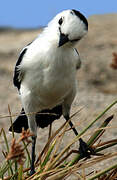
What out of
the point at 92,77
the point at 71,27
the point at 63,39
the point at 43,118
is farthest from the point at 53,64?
the point at 92,77

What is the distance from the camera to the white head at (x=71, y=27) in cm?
400

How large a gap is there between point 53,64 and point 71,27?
1.55 feet

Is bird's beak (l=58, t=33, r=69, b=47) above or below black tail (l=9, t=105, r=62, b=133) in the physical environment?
above

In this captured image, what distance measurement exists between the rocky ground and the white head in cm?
256

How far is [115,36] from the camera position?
11836 mm

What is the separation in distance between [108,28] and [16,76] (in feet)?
25.7

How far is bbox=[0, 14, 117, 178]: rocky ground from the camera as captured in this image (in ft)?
24.6

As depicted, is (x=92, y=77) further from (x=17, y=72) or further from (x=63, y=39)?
(x=63, y=39)

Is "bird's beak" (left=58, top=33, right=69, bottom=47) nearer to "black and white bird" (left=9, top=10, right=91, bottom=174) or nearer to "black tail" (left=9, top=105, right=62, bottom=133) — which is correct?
"black and white bird" (left=9, top=10, right=91, bottom=174)

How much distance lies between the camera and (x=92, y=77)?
10.0 metres

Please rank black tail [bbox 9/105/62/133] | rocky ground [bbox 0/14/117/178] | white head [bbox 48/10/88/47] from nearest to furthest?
white head [bbox 48/10/88/47], black tail [bbox 9/105/62/133], rocky ground [bbox 0/14/117/178]

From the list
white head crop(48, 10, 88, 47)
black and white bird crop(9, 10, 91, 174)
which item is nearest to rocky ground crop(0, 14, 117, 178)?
black and white bird crop(9, 10, 91, 174)

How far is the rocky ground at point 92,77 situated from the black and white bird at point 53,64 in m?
1.94

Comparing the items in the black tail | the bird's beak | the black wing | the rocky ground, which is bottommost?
the rocky ground
